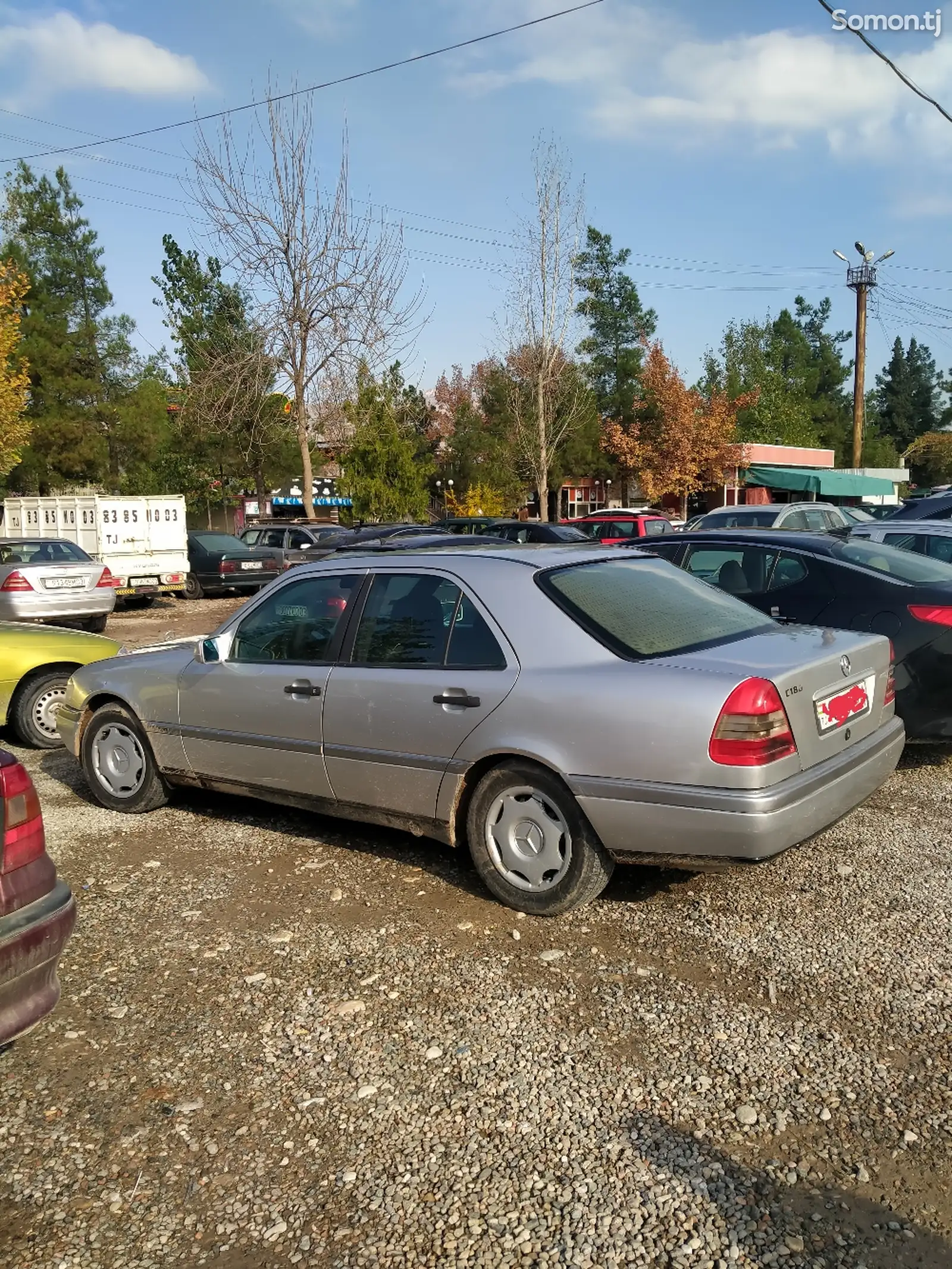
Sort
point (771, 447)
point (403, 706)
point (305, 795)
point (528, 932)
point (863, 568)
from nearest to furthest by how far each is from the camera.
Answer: point (528, 932)
point (403, 706)
point (305, 795)
point (863, 568)
point (771, 447)

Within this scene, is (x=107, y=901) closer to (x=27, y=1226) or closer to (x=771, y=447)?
(x=27, y=1226)

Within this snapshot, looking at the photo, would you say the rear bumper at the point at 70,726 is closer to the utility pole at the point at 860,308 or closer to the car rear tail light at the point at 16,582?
the car rear tail light at the point at 16,582

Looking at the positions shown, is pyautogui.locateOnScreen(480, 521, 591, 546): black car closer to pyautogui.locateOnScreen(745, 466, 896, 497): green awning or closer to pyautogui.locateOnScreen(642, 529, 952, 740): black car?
pyautogui.locateOnScreen(642, 529, 952, 740): black car

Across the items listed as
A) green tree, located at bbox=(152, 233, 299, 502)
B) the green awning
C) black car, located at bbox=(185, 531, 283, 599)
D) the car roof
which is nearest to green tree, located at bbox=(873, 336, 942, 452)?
the green awning

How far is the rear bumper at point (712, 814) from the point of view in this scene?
3.66 m

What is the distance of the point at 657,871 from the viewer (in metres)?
4.70

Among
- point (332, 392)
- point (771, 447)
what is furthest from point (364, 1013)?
point (771, 447)

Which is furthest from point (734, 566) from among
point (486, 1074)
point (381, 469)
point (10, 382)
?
point (381, 469)

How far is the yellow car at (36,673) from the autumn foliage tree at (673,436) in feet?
120

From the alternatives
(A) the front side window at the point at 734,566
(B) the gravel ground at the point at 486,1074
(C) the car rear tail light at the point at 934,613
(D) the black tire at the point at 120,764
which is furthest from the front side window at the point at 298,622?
(C) the car rear tail light at the point at 934,613

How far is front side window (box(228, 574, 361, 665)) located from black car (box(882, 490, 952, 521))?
11.0 meters

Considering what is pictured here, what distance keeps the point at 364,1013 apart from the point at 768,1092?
4.53 ft

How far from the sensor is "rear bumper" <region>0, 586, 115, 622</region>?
45.7 ft

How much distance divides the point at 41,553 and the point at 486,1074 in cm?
1429
